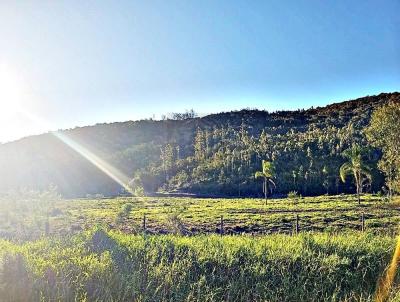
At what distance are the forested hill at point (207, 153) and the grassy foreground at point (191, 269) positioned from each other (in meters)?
56.9

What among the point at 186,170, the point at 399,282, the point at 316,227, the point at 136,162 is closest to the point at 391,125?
the point at 316,227

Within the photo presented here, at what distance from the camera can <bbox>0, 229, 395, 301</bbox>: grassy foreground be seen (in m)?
10.3

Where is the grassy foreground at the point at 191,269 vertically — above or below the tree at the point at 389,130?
below

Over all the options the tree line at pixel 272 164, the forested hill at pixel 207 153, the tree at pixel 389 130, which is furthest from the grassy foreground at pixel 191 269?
the forested hill at pixel 207 153

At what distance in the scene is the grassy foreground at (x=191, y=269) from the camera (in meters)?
10.3

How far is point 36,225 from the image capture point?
104 ft

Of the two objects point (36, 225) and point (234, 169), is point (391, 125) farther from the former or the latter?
point (234, 169)

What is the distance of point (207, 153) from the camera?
10550cm

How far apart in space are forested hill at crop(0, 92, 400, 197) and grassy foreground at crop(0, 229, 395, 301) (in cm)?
5689

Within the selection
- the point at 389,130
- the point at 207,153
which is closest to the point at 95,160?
the point at 207,153

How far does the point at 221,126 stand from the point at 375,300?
11620cm

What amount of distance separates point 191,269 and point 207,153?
3681 inches

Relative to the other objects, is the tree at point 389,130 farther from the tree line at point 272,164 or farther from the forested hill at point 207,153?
Result: the forested hill at point 207,153

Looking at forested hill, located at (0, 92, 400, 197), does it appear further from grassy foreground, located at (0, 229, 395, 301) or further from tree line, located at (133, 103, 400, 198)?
grassy foreground, located at (0, 229, 395, 301)
